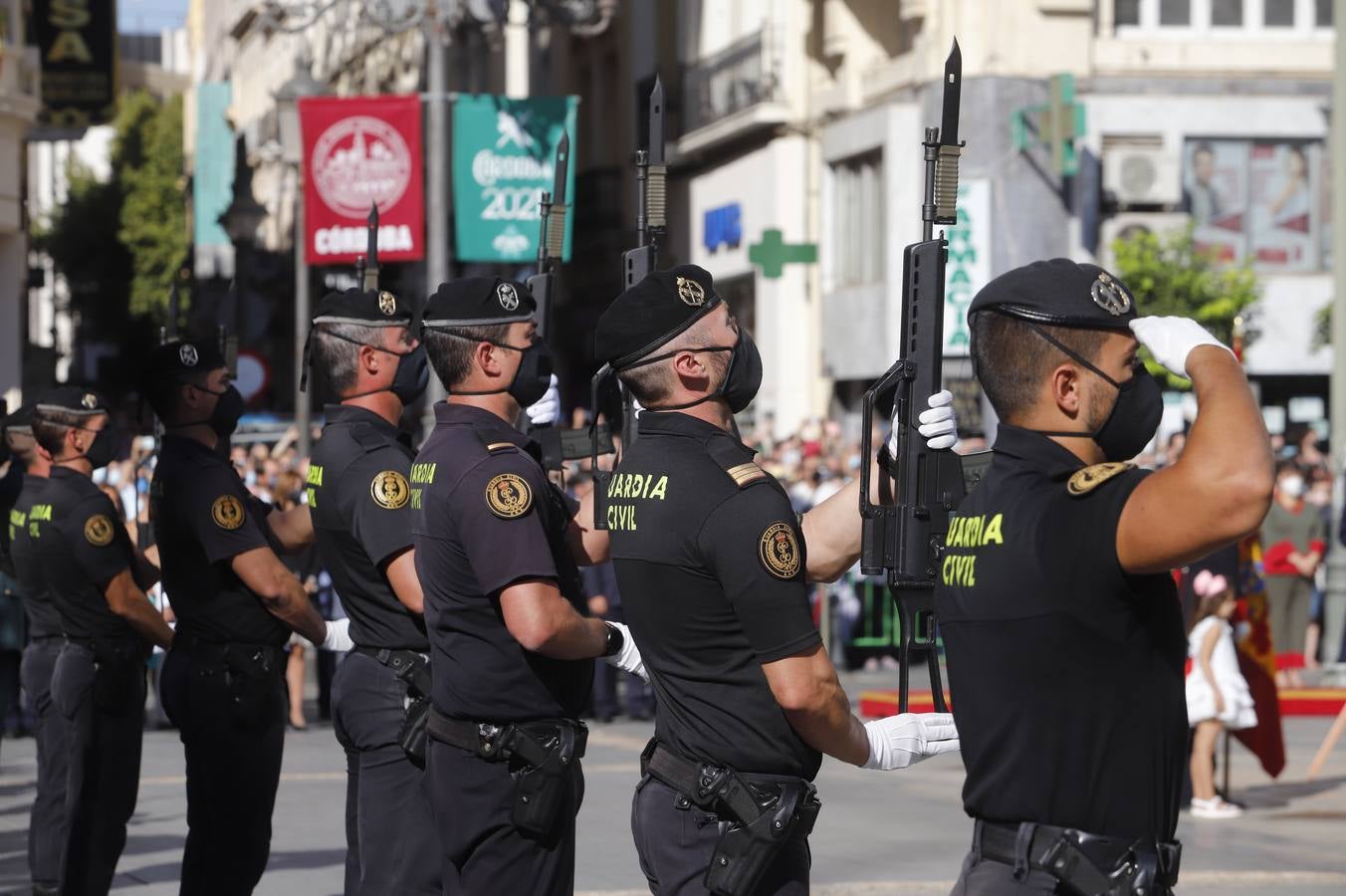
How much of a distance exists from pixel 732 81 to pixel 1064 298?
1116 inches

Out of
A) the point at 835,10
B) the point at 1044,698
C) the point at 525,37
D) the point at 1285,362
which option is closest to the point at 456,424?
the point at 1044,698

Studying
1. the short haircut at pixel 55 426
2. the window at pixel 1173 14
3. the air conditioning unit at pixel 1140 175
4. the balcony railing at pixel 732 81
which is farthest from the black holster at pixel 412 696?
the balcony railing at pixel 732 81

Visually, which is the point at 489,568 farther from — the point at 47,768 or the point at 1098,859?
the point at 47,768

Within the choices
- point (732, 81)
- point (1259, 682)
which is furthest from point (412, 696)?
point (732, 81)

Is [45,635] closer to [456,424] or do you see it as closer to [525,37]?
[456,424]

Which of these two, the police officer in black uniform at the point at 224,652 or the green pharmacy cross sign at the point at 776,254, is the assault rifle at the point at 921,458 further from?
the green pharmacy cross sign at the point at 776,254

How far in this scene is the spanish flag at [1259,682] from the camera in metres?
12.4

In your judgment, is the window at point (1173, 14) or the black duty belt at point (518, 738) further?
the window at point (1173, 14)

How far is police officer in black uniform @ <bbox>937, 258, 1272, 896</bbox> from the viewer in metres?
3.90

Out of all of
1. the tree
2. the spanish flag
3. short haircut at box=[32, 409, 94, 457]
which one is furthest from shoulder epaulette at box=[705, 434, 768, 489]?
the tree

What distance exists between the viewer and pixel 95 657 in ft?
27.8

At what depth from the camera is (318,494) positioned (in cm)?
709

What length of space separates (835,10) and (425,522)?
24.4 metres

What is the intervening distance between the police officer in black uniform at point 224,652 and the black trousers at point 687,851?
2524 millimetres
